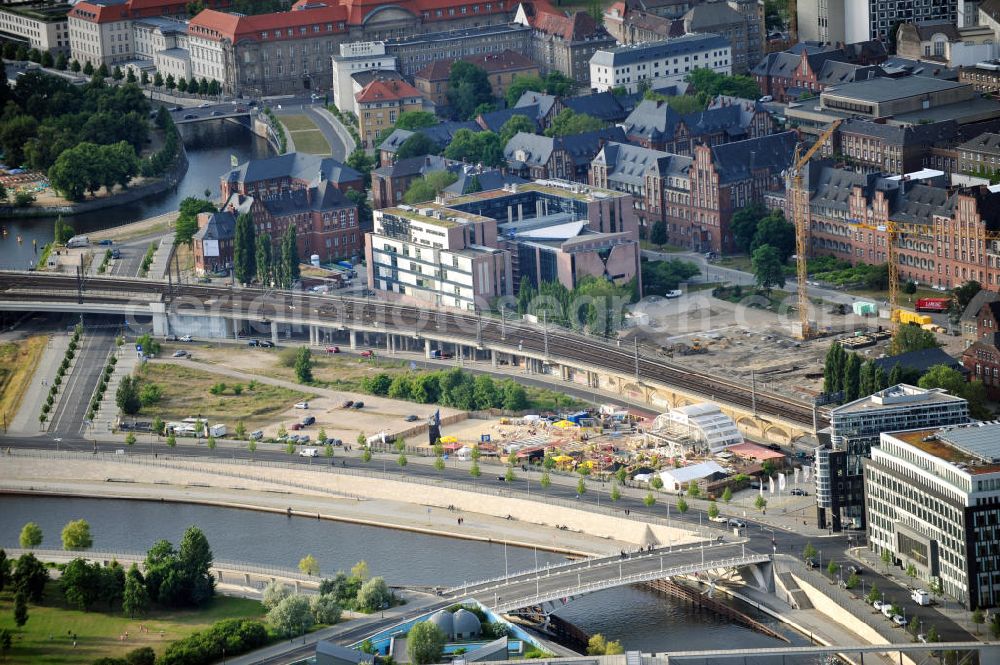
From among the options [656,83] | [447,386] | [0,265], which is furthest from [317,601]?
[656,83]

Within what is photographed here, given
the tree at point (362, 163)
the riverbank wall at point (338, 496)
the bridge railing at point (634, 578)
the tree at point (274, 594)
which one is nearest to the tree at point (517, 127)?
the tree at point (362, 163)

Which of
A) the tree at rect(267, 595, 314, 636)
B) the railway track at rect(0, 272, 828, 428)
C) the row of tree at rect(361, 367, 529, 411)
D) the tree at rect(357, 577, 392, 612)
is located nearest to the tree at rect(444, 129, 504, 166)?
the railway track at rect(0, 272, 828, 428)

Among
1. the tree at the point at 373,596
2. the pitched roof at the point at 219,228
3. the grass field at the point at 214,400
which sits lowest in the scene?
the tree at the point at 373,596

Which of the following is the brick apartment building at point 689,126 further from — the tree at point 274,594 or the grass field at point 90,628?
the grass field at point 90,628

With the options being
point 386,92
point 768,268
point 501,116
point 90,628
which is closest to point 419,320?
point 768,268

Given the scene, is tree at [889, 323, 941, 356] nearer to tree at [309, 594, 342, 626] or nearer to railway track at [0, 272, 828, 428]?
railway track at [0, 272, 828, 428]

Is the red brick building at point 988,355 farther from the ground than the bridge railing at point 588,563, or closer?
farther from the ground
